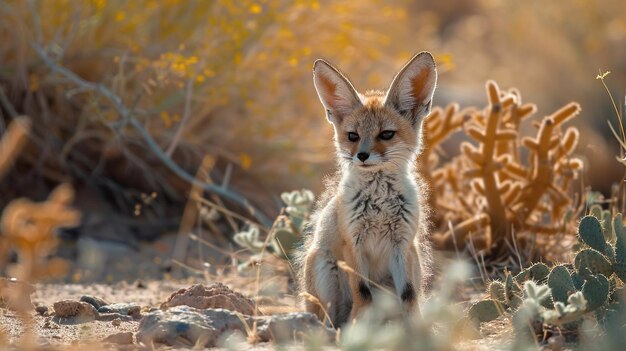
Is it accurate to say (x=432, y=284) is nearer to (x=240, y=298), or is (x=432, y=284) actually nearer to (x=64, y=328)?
(x=240, y=298)

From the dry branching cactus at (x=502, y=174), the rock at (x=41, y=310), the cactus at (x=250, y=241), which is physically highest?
the dry branching cactus at (x=502, y=174)

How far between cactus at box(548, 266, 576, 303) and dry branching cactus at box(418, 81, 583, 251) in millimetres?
2240

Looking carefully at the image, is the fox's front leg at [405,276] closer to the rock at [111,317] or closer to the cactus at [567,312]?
the cactus at [567,312]

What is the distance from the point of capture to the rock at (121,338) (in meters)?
3.91

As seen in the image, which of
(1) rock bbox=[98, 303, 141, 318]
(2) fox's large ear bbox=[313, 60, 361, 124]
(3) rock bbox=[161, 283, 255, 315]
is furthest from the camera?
(2) fox's large ear bbox=[313, 60, 361, 124]

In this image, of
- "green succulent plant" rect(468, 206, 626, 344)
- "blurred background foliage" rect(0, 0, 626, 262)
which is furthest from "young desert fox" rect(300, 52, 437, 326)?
"blurred background foliage" rect(0, 0, 626, 262)

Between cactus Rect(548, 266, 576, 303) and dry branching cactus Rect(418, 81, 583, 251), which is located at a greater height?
dry branching cactus Rect(418, 81, 583, 251)

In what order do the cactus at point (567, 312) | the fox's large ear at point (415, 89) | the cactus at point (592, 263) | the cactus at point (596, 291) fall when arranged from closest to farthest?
the cactus at point (567, 312)
the cactus at point (596, 291)
the cactus at point (592, 263)
the fox's large ear at point (415, 89)

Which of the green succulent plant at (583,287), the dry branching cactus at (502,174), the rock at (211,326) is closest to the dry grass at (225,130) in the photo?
the dry branching cactus at (502,174)

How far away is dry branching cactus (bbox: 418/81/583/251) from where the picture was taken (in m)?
6.29

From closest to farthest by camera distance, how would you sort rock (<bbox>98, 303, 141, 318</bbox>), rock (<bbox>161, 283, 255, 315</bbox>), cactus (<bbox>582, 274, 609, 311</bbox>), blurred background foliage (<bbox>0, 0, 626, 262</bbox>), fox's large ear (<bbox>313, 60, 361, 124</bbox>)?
cactus (<bbox>582, 274, 609, 311</bbox>) < rock (<bbox>161, 283, 255, 315</bbox>) < rock (<bbox>98, 303, 141, 318</bbox>) < fox's large ear (<bbox>313, 60, 361, 124</bbox>) < blurred background foliage (<bbox>0, 0, 626, 262</bbox>)

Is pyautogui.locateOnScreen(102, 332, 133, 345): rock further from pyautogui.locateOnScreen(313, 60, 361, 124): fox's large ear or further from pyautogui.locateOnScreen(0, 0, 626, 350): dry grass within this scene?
pyautogui.locateOnScreen(0, 0, 626, 350): dry grass

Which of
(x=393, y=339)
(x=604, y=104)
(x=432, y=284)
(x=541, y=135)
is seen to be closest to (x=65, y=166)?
(x=432, y=284)

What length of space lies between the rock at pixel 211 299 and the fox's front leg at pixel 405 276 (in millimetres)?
774
